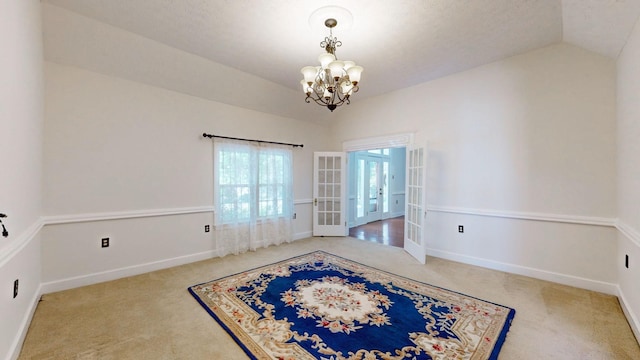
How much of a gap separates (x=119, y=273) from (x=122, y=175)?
128 centimetres

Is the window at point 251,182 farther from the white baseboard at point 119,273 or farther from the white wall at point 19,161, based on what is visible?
the white wall at point 19,161

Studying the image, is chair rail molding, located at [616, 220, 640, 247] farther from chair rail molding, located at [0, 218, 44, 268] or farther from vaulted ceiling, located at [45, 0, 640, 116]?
chair rail molding, located at [0, 218, 44, 268]

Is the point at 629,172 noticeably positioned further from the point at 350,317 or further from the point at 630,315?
the point at 350,317

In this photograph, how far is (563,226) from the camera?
307 centimetres

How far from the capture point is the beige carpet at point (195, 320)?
1.89 metres

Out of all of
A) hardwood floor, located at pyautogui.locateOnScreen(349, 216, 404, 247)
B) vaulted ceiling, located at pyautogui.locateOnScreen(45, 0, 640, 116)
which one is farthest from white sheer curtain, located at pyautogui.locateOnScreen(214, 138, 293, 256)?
hardwood floor, located at pyautogui.locateOnScreen(349, 216, 404, 247)

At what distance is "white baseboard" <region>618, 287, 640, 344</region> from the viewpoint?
6.60ft

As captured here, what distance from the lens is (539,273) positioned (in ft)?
10.5

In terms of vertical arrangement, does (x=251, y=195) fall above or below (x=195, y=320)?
above

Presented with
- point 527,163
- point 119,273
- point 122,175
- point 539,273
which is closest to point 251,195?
point 122,175

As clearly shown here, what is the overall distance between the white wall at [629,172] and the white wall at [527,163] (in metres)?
0.20

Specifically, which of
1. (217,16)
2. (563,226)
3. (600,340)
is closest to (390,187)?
(563,226)

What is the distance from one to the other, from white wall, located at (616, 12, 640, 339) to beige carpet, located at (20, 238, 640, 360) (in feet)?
1.05

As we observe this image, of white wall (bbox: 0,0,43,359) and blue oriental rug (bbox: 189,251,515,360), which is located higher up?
white wall (bbox: 0,0,43,359)
